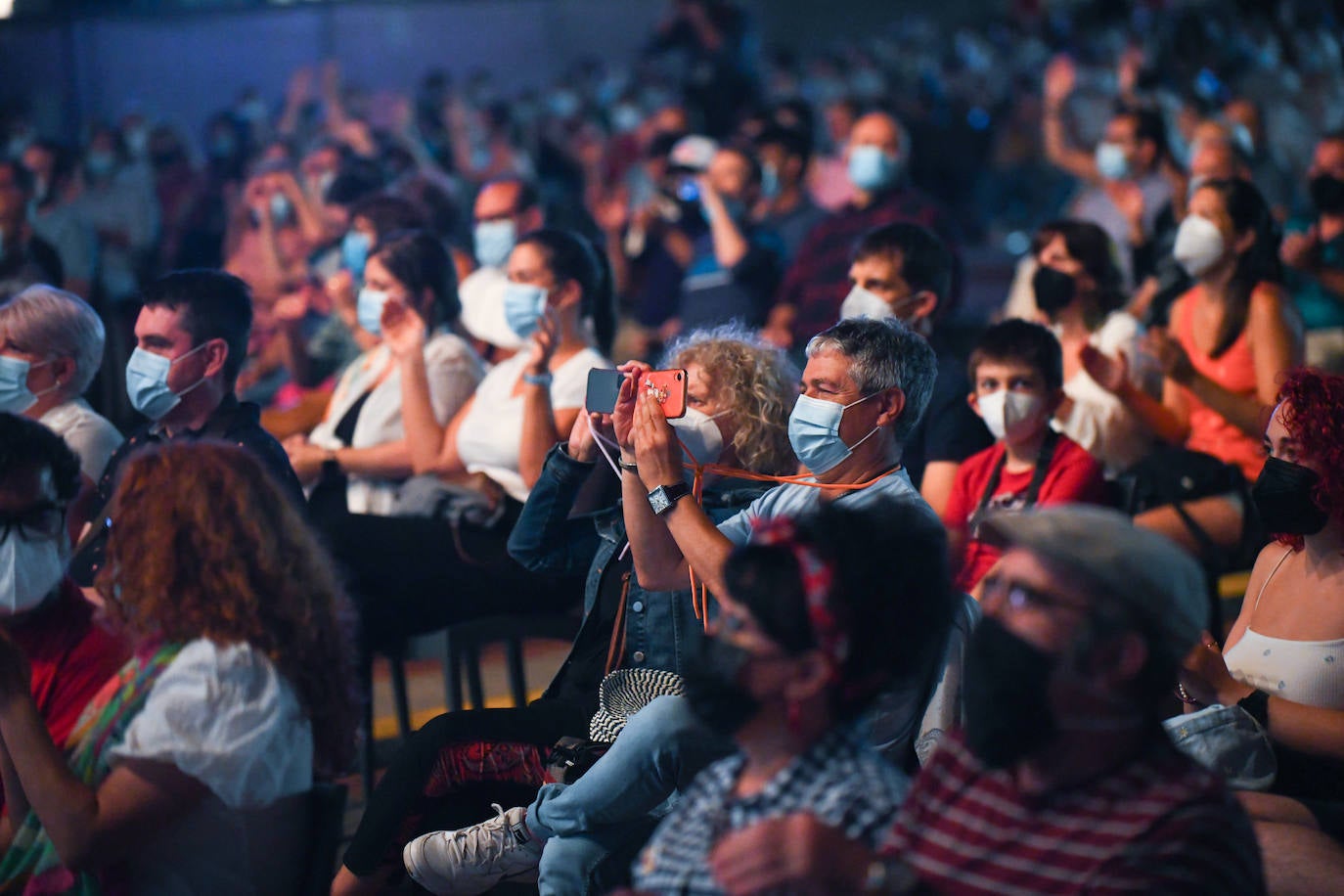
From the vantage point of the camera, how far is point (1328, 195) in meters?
5.64

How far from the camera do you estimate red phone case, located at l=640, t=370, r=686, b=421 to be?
2.89 metres

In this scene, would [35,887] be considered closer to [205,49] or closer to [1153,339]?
[1153,339]

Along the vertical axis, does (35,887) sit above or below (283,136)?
below

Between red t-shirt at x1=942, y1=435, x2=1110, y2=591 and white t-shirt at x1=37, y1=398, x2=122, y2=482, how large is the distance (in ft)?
7.21

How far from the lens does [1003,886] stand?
1.79 m

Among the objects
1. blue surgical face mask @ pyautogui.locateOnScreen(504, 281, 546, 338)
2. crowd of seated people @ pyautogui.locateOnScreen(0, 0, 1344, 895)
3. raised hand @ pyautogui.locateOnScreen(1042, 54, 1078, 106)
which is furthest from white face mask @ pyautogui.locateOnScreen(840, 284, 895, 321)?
raised hand @ pyautogui.locateOnScreen(1042, 54, 1078, 106)

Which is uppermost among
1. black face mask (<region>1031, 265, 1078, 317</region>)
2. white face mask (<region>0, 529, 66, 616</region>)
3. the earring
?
black face mask (<region>1031, 265, 1078, 317</region>)

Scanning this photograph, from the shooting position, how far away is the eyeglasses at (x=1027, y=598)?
5.99ft

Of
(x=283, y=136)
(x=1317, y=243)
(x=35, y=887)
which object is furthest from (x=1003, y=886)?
(x=283, y=136)

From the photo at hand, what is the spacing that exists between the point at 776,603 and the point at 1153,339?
2.66 metres

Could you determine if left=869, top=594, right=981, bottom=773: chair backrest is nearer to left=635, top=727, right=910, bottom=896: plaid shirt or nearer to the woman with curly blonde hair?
left=635, top=727, right=910, bottom=896: plaid shirt

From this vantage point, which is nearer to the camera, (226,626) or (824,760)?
(824,760)

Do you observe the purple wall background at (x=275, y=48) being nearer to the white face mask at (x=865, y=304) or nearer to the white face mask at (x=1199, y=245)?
the white face mask at (x=865, y=304)

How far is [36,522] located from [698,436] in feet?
4.45
